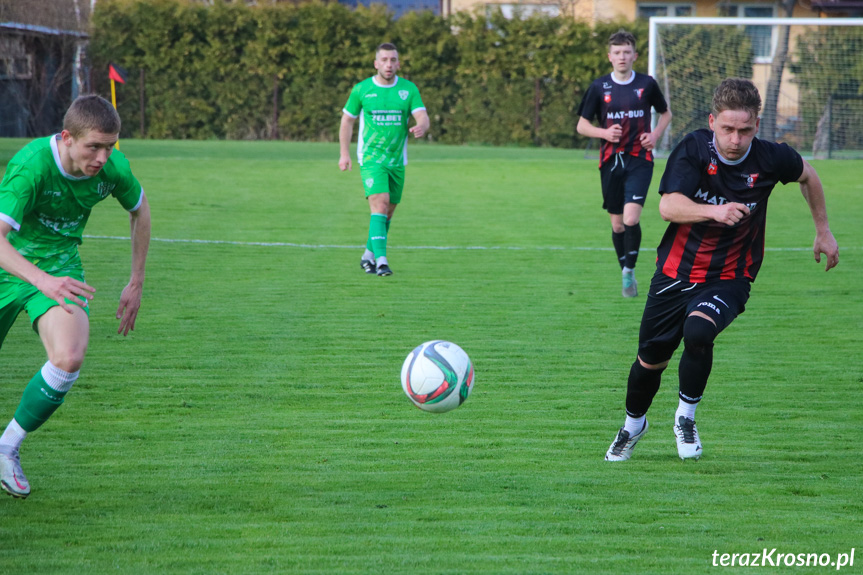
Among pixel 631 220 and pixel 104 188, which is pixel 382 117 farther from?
pixel 104 188

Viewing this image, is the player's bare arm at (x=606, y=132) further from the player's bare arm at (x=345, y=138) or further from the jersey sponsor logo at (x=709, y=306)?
the jersey sponsor logo at (x=709, y=306)

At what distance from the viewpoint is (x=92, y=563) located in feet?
11.7

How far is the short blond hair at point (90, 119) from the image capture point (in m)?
4.11

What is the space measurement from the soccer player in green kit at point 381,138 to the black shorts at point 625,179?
6.58 feet

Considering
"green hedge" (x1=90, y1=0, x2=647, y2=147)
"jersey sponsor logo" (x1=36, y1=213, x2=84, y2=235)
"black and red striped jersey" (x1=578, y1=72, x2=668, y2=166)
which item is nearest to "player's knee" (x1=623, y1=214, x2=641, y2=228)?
"black and red striped jersey" (x1=578, y1=72, x2=668, y2=166)

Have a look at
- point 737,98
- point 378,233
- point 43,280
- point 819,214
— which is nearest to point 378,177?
point 378,233

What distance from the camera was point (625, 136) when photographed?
30.5 ft

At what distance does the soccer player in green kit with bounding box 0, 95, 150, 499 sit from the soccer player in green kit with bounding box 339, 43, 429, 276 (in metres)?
5.85

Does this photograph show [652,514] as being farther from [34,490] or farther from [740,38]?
[740,38]

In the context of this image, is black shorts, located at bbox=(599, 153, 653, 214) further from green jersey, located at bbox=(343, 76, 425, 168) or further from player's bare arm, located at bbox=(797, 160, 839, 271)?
player's bare arm, located at bbox=(797, 160, 839, 271)

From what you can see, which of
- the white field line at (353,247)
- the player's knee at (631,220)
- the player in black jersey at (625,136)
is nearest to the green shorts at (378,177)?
the white field line at (353,247)

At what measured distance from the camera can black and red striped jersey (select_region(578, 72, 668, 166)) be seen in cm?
929

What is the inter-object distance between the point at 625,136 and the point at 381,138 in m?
2.55

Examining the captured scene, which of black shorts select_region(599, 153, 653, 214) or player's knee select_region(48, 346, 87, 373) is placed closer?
player's knee select_region(48, 346, 87, 373)
